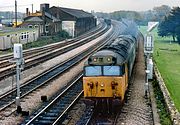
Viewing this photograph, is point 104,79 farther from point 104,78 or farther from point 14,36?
point 14,36

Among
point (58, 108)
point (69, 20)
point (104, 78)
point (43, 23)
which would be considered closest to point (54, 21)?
point (43, 23)

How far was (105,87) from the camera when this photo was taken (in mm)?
17766

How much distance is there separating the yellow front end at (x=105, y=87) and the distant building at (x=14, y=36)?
3363cm

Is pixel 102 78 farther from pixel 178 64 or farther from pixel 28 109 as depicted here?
pixel 178 64

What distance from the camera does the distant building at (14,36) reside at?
164ft

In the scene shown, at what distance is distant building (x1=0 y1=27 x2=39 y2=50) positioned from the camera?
49.9m

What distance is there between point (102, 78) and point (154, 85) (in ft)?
29.6

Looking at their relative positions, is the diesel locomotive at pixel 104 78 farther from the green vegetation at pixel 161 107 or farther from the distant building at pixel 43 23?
the distant building at pixel 43 23

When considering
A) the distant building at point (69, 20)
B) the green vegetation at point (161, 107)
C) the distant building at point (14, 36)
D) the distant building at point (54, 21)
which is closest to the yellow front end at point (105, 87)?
the green vegetation at point (161, 107)

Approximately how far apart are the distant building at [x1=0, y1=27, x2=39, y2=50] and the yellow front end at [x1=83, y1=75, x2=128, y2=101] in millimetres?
33634

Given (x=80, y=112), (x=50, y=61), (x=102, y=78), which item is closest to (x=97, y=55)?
(x=102, y=78)

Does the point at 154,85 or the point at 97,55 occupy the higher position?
the point at 97,55

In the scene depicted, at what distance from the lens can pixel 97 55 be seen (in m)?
18.2

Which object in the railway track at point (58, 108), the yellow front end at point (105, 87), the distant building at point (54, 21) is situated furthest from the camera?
the distant building at point (54, 21)
